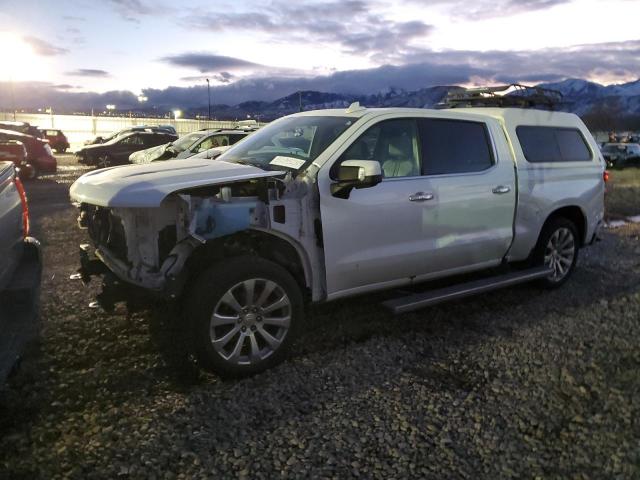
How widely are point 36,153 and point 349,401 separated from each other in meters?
16.8

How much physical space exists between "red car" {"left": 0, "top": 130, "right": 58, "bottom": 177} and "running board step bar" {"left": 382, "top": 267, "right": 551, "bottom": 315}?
52.3 ft

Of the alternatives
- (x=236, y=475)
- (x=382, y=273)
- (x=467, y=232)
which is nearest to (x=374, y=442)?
(x=236, y=475)

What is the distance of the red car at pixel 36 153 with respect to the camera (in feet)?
55.4

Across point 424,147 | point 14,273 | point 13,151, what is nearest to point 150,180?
point 14,273

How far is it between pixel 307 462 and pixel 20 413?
178 centimetres

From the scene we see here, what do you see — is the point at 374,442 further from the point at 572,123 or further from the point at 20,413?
the point at 572,123

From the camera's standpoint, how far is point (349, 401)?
349 centimetres

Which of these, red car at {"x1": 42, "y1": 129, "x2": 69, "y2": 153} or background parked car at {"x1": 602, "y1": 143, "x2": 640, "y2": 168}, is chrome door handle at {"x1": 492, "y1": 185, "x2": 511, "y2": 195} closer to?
background parked car at {"x1": 602, "y1": 143, "x2": 640, "y2": 168}

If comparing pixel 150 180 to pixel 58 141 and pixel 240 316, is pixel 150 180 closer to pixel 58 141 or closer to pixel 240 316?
pixel 240 316

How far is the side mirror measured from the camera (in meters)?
3.81

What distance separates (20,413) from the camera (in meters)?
3.22

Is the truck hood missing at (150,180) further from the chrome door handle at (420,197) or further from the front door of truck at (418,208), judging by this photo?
the chrome door handle at (420,197)

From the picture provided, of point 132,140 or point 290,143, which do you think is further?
point 132,140

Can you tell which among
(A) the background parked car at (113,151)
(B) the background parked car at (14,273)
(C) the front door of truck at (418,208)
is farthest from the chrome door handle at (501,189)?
(A) the background parked car at (113,151)
